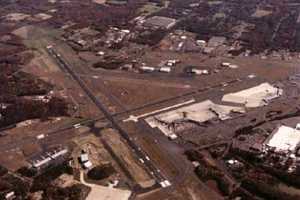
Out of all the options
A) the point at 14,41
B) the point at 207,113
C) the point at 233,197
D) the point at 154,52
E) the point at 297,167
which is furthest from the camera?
the point at 14,41

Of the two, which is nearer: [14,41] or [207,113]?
[207,113]

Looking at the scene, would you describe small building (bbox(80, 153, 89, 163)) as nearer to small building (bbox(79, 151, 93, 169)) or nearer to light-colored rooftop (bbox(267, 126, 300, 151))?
small building (bbox(79, 151, 93, 169))

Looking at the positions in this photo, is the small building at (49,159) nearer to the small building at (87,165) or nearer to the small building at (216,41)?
the small building at (87,165)

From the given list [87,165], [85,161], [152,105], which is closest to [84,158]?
[85,161]

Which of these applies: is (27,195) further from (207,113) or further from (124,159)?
(207,113)

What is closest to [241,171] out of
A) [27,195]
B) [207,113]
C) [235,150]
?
[235,150]

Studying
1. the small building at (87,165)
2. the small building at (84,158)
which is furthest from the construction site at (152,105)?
the small building at (87,165)

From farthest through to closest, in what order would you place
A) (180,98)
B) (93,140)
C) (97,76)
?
(97,76) → (180,98) → (93,140)
